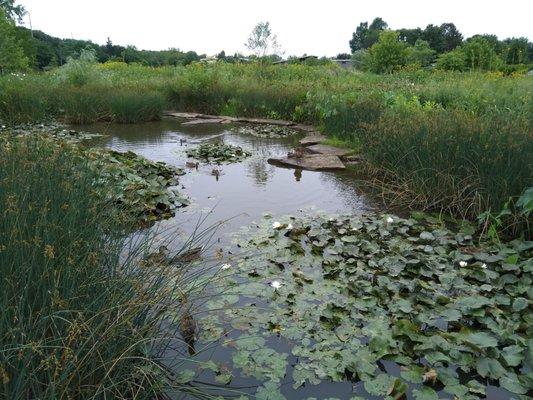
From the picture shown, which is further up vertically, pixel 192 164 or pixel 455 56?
pixel 455 56

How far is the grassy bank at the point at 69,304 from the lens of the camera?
144 cm

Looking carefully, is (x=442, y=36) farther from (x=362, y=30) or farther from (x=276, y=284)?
(x=276, y=284)

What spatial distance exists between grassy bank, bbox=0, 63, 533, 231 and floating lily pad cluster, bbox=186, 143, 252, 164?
1.93 metres

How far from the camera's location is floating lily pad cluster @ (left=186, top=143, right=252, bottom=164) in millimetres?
7021

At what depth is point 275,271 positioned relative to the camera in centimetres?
308

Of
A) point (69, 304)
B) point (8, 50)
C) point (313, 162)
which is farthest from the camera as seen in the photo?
point (8, 50)

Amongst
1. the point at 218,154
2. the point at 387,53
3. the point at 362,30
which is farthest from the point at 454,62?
the point at 362,30

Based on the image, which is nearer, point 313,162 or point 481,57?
point 313,162

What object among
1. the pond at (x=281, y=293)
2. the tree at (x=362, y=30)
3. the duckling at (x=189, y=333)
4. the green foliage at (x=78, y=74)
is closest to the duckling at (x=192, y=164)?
the pond at (x=281, y=293)

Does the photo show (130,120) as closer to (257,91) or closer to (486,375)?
(257,91)

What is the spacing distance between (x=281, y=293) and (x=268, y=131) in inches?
294

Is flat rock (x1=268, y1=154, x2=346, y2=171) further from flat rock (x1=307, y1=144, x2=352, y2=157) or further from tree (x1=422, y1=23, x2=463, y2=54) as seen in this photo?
tree (x1=422, y1=23, x2=463, y2=54)

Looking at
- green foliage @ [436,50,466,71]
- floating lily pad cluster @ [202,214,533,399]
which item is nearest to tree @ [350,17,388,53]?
green foliage @ [436,50,466,71]

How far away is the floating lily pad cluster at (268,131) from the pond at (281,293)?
11.2 ft
